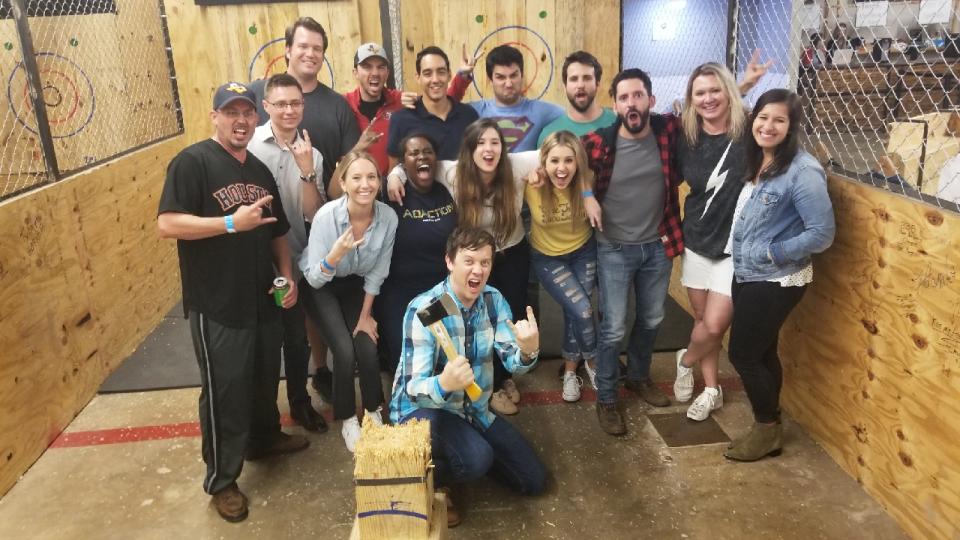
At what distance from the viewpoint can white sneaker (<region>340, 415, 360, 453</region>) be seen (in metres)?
3.52

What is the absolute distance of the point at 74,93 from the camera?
20.2 feet

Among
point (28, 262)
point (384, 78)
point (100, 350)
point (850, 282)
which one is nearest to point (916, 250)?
point (850, 282)

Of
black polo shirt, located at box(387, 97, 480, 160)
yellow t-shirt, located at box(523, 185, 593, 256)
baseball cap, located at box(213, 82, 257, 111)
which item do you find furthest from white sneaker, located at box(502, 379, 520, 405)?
baseball cap, located at box(213, 82, 257, 111)

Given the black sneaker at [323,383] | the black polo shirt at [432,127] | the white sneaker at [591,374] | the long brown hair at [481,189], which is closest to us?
the long brown hair at [481,189]

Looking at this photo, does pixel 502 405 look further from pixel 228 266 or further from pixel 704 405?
pixel 228 266

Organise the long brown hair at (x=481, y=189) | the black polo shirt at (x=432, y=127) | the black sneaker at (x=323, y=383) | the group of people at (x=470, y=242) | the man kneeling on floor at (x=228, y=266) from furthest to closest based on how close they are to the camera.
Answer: the black sneaker at (x=323, y=383)
the black polo shirt at (x=432, y=127)
the long brown hair at (x=481, y=189)
the group of people at (x=470, y=242)
the man kneeling on floor at (x=228, y=266)

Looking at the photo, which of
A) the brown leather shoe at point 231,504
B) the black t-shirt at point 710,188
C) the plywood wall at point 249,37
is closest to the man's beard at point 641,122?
the black t-shirt at point 710,188

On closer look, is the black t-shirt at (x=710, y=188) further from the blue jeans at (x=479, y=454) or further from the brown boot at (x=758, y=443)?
the blue jeans at (x=479, y=454)

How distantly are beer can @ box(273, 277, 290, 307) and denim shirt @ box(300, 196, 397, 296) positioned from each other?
19 centimetres

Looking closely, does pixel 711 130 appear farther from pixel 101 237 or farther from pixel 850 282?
pixel 101 237

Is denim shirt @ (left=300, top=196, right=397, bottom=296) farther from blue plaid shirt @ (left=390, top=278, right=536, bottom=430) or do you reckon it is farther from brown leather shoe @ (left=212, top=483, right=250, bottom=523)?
brown leather shoe @ (left=212, top=483, right=250, bottom=523)

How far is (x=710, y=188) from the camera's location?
3305 millimetres

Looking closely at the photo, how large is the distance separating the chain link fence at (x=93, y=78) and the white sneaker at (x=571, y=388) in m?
4.00

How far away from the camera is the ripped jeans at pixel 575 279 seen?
11.9 ft
